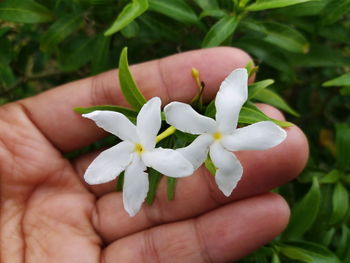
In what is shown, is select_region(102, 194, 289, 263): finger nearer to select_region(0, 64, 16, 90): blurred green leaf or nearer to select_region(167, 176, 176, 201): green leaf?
→ select_region(167, 176, 176, 201): green leaf

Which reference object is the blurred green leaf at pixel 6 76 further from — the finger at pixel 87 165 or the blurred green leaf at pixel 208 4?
the blurred green leaf at pixel 208 4

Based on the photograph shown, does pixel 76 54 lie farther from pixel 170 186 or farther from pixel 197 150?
pixel 197 150

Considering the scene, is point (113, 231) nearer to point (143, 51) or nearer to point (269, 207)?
point (269, 207)

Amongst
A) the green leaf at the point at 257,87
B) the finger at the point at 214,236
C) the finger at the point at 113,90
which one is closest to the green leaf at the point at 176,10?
the finger at the point at 113,90

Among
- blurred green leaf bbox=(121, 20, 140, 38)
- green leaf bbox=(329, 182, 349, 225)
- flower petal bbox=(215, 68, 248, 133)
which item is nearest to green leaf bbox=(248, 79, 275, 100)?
flower petal bbox=(215, 68, 248, 133)

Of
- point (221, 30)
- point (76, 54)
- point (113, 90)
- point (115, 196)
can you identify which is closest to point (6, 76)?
point (76, 54)

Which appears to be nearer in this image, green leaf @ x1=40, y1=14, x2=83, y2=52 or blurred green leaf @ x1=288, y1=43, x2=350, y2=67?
green leaf @ x1=40, y1=14, x2=83, y2=52
